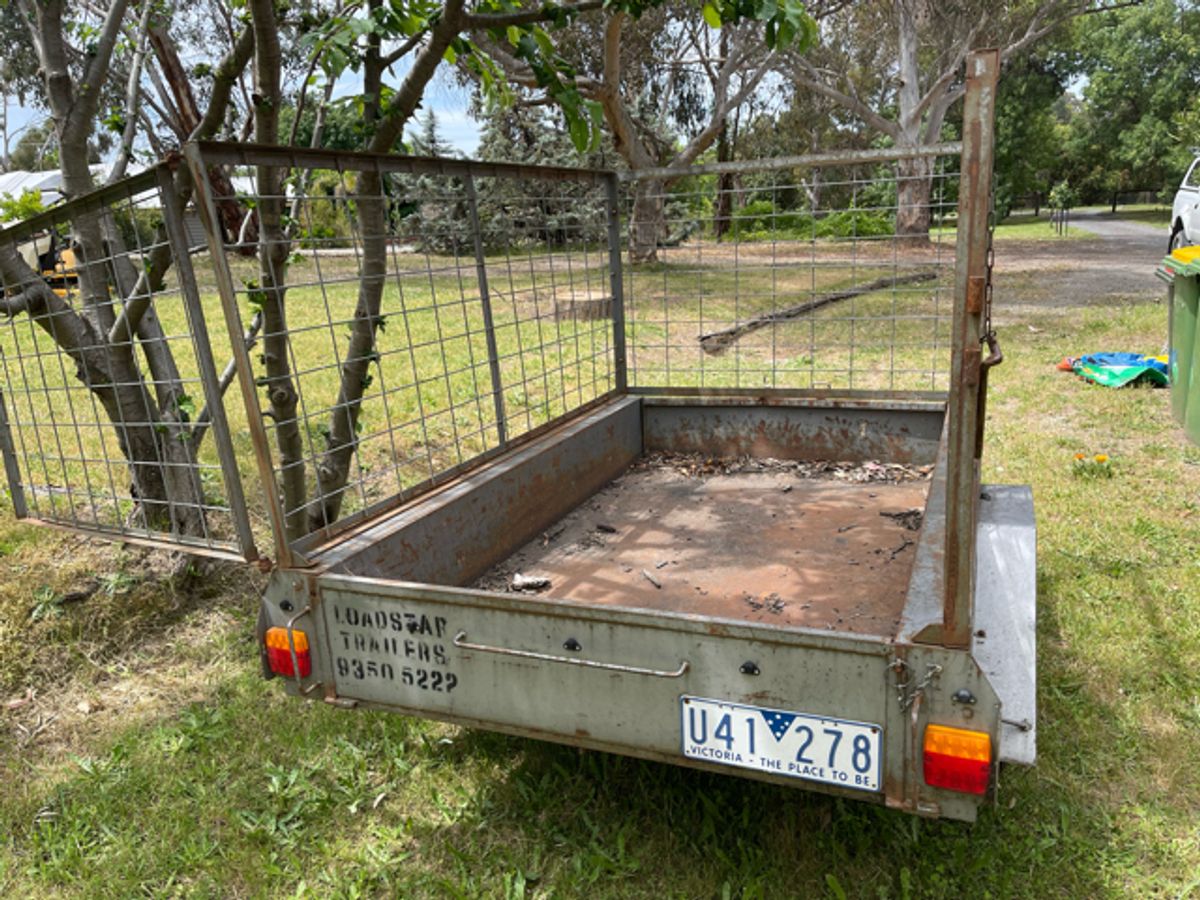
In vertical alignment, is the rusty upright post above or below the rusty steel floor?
above

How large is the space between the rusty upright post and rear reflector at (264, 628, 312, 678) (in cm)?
161

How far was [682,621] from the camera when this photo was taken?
1.83 metres

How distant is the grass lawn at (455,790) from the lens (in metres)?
2.33

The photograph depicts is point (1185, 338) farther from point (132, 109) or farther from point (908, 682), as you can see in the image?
point (132, 109)

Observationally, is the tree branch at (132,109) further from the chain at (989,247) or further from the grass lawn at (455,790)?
the chain at (989,247)

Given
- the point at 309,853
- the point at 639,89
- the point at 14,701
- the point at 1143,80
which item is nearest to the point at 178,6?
the point at 639,89

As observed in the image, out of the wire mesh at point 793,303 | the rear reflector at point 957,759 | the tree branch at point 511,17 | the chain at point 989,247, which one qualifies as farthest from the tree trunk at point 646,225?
the rear reflector at point 957,759

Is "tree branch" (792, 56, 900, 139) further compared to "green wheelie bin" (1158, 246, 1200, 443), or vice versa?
"tree branch" (792, 56, 900, 139)

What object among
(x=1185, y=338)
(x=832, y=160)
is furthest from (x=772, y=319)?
(x=1185, y=338)

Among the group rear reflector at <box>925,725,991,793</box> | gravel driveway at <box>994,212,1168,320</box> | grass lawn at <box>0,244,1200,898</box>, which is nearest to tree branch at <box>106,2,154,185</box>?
grass lawn at <box>0,244,1200,898</box>

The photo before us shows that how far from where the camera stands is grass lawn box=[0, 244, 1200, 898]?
7.65ft

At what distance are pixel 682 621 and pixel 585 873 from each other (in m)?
0.98

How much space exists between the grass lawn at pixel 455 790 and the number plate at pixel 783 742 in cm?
56

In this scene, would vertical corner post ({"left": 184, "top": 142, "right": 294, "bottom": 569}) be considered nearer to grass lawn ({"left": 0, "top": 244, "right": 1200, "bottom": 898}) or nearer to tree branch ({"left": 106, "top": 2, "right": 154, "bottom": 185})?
grass lawn ({"left": 0, "top": 244, "right": 1200, "bottom": 898})
